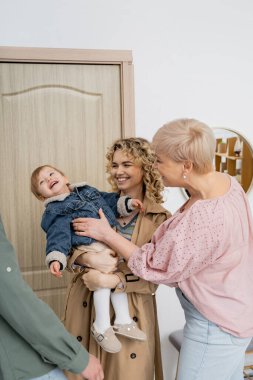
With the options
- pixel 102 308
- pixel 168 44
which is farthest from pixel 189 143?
pixel 168 44

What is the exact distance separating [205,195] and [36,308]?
676 mm

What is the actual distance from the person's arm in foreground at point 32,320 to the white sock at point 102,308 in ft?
1.37

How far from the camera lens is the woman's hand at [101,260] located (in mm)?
1658

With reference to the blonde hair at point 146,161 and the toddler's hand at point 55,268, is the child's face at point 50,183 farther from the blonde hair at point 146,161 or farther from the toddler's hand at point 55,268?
the toddler's hand at point 55,268

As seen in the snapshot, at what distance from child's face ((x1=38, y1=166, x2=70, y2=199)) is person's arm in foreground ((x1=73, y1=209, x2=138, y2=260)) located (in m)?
0.16

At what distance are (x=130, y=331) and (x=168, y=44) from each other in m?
1.85

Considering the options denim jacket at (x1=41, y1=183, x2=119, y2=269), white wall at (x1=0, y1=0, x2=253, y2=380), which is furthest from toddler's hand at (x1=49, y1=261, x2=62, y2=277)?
white wall at (x1=0, y1=0, x2=253, y2=380)

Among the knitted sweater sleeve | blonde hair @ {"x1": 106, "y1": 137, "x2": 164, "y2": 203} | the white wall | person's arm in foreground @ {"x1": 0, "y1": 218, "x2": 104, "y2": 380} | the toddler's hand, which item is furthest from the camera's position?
the white wall

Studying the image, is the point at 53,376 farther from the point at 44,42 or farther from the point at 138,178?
the point at 44,42

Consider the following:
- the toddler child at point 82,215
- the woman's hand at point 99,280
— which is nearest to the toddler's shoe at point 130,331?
the toddler child at point 82,215

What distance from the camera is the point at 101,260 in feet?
5.47

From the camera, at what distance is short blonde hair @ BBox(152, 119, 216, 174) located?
1460 mm

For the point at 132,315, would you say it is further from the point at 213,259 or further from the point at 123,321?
the point at 213,259

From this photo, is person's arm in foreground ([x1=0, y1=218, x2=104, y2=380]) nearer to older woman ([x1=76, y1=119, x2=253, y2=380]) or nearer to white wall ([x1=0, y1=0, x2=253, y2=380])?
older woman ([x1=76, y1=119, x2=253, y2=380])
